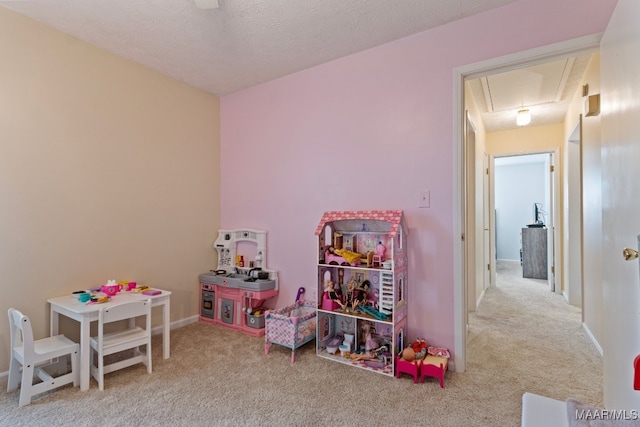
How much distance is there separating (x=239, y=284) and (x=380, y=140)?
1834mm

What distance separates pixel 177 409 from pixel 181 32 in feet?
8.32

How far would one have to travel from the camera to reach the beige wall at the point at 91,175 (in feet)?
6.98

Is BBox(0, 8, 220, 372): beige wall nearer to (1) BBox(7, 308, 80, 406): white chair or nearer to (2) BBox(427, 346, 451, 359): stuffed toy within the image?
(1) BBox(7, 308, 80, 406): white chair

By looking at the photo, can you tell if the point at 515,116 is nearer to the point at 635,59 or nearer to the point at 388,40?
the point at 388,40

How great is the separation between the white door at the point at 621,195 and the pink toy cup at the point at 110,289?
9.74 feet

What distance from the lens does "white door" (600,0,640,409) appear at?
124 centimetres

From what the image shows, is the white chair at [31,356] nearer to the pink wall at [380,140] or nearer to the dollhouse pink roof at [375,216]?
the pink wall at [380,140]

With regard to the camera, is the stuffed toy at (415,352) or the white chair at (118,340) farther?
the stuffed toy at (415,352)

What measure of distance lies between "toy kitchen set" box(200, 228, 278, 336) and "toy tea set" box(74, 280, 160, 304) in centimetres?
75

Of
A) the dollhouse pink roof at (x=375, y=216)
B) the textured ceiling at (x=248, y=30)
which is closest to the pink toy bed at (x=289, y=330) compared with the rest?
the dollhouse pink roof at (x=375, y=216)

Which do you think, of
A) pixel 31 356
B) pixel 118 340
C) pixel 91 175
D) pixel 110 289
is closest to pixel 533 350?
pixel 118 340

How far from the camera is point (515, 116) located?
4133 millimetres

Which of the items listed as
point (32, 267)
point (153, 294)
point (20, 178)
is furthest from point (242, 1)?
point (32, 267)

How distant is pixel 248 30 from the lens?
2.32m
